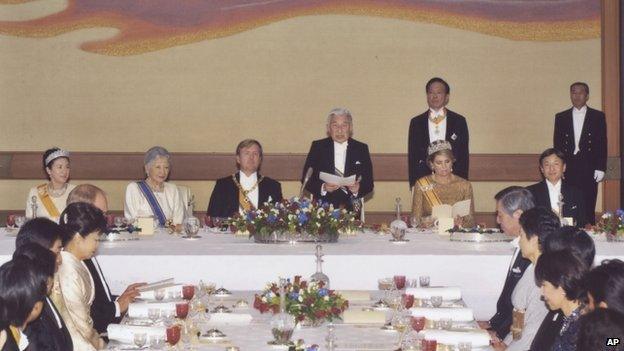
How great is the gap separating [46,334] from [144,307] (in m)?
0.82

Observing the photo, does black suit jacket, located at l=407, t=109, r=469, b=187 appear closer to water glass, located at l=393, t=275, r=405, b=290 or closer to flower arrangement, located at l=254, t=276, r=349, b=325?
water glass, located at l=393, t=275, r=405, b=290

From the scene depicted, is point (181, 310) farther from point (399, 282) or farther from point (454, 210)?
point (454, 210)

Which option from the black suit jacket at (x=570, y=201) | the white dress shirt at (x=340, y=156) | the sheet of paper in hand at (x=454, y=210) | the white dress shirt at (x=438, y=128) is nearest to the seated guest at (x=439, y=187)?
the sheet of paper in hand at (x=454, y=210)

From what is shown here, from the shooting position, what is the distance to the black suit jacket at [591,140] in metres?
9.29

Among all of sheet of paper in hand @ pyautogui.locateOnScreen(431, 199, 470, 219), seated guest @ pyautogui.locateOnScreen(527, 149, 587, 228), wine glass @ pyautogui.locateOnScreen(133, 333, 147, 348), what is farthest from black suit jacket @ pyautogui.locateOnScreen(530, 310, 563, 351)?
seated guest @ pyautogui.locateOnScreen(527, 149, 587, 228)

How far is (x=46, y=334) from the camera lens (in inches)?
160

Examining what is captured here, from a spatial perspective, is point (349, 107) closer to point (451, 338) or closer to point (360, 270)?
point (360, 270)

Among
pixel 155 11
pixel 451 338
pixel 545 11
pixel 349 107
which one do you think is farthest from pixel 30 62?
pixel 451 338

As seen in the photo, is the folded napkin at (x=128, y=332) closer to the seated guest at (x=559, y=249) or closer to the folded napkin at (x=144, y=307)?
the folded napkin at (x=144, y=307)

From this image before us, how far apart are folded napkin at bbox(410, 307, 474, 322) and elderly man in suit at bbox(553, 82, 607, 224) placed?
471 centimetres

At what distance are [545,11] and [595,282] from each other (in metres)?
6.88

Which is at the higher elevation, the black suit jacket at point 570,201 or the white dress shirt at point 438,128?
the white dress shirt at point 438,128

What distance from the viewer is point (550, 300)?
3818 millimetres

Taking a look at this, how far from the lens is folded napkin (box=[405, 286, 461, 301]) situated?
16.8 ft
